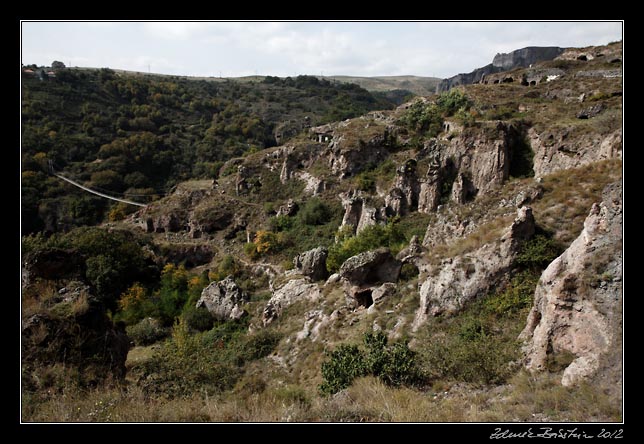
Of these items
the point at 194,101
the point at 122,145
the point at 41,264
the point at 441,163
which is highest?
the point at 194,101

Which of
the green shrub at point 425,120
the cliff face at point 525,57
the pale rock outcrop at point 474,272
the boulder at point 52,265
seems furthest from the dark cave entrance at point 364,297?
the cliff face at point 525,57

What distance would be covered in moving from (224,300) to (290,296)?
525 cm

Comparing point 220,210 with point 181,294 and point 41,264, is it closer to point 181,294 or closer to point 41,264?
point 181,294

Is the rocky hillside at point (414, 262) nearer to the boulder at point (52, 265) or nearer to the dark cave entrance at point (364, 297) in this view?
the dark cave entrance at point (364, 297)

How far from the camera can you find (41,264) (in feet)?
35.4

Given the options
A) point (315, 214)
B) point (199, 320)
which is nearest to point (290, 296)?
point (199, 320)

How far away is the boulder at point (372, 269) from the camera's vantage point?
45.7 ft

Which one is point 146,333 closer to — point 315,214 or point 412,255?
point 315,214

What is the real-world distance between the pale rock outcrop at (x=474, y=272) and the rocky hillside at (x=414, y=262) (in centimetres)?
4

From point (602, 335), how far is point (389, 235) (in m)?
17.5

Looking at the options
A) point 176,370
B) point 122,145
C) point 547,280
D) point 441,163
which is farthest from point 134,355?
point 122,145

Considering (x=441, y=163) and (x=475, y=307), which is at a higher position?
(x=441, y=163)

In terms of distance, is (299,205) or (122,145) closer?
(299,205)

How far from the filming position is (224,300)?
68.8 ft
